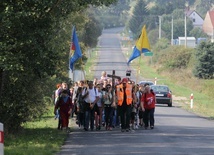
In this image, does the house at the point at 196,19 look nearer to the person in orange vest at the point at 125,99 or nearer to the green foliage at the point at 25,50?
the person in orange vest at the point at 125,99

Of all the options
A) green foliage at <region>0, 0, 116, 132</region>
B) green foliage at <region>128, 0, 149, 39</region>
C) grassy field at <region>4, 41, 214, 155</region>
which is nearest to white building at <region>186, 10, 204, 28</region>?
green foliage at <region>128, 0, 149, 39</region>

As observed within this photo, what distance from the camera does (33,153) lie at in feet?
58.0

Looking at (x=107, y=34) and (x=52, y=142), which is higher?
(x=107, y=34)

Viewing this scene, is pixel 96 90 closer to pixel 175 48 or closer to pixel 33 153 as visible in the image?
pixel 33 153

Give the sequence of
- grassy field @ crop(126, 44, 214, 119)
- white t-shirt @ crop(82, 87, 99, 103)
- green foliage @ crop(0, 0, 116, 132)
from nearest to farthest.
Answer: green foliage @ crop(0, 0, 116, 132) < white t-shirt @ crop(82, 87, 99, 103) < grassy field @ crop(126, 44, 214, 119)

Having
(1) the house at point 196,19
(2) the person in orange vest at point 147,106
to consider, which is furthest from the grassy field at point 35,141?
(1) the house at point 196,19

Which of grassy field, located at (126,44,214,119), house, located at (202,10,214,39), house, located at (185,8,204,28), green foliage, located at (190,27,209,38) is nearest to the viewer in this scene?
grassy field, located at (126,44,214,119)

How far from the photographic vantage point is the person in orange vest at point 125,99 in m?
24.5

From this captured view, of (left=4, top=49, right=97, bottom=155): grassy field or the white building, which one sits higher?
the white building

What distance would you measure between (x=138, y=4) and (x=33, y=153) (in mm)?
148415

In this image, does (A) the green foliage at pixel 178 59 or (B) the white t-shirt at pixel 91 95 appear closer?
(B) the white t-shirt at pixel 91 95

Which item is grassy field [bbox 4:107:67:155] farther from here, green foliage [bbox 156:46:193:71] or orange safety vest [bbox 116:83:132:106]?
green foliage [bbox 156:46:193:71]

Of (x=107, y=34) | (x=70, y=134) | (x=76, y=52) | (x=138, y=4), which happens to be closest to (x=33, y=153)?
(x=70, y=134)

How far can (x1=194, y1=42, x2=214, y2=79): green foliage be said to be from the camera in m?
70.8
